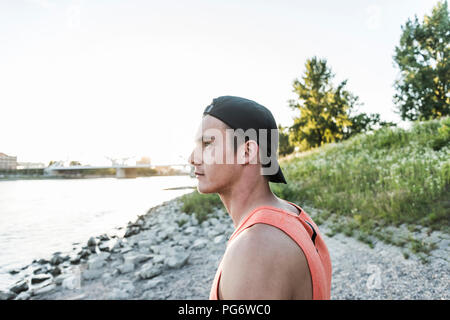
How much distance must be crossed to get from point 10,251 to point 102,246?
428 cm

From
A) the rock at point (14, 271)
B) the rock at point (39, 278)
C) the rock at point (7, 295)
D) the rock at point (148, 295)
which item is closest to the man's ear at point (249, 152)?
the rock at point (148, 295)

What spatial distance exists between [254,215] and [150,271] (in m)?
5.19

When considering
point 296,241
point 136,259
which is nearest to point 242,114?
point 296,241

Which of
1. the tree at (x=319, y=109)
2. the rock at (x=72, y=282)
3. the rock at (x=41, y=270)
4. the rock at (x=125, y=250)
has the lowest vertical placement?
the rock at (x=41, y=270)

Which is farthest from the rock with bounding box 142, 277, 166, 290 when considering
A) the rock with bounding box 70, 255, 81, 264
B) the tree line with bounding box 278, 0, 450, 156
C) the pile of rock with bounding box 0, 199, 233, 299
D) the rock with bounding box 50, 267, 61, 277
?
the tree line with bounding box 278, 0, 450, 156

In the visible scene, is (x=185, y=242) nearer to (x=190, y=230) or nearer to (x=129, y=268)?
(x=190, y=230)

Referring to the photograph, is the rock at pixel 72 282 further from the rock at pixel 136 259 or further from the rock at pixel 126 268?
the rock at pixel 136 259

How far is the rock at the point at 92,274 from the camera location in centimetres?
615

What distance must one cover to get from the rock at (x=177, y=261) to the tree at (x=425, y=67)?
3056 cm

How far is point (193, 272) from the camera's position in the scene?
18.4 feet

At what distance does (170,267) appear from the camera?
5.85 m

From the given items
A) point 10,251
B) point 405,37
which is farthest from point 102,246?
point 405,37

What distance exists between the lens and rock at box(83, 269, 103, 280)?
615cm
